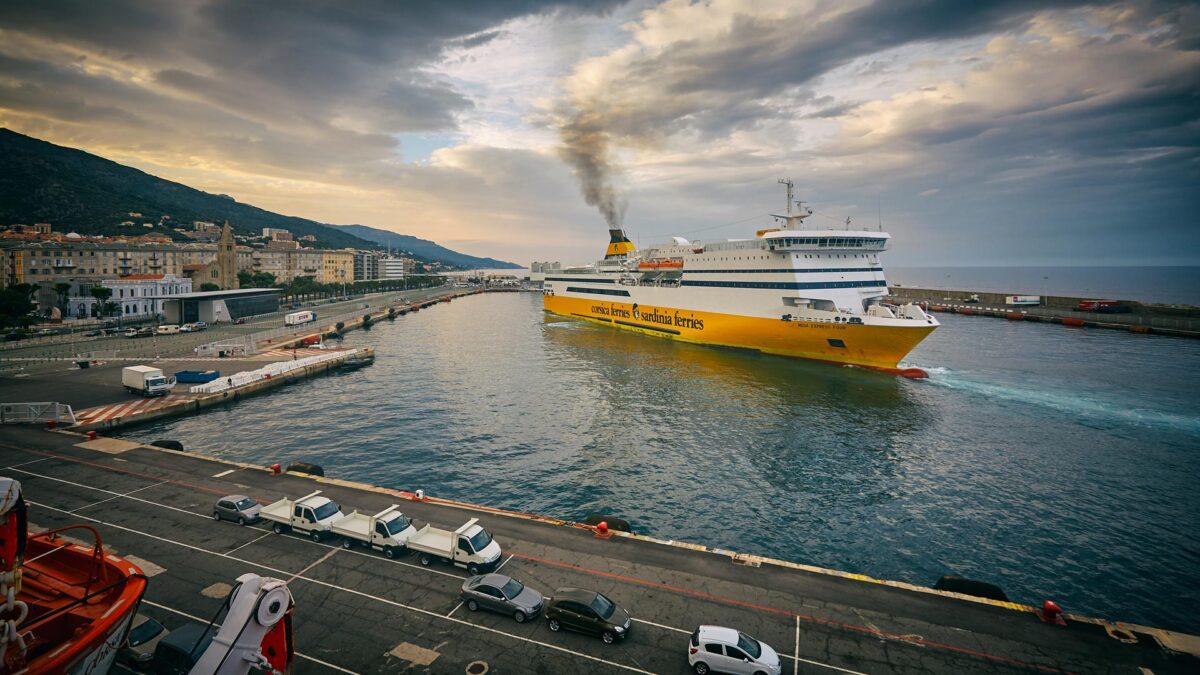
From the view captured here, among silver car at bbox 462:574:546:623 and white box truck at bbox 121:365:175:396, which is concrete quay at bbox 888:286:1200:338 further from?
white box truck at bbox 121:365:175:396

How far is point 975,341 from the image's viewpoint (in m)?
65.6

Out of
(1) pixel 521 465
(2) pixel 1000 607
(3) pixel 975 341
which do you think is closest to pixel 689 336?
(3) pixel 975 341

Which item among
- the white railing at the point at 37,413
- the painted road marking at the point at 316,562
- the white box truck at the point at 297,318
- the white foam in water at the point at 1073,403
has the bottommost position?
the white railing at the point at 37,413

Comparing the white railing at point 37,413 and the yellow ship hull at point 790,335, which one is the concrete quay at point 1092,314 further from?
the white railing at point 37,413

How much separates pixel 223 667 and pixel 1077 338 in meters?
90.5

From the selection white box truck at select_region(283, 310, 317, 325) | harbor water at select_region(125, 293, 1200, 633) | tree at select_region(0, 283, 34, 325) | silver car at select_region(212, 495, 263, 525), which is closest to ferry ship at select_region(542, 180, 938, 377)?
harbor water at select_region(125, 293, 1200, 633)

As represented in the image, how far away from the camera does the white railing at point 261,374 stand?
37559 millimetres

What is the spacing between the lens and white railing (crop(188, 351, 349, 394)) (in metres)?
37.6

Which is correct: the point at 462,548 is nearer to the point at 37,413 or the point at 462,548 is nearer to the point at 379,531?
the point at 379,531

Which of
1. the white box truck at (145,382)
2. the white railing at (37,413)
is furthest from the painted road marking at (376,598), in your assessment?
the white box truck at (145,382)

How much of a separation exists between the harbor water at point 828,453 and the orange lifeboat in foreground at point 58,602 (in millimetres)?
14264

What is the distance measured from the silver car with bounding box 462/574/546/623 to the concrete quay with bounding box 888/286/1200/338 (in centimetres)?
9182

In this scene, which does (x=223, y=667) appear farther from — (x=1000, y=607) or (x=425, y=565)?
(x=1000, y=607)

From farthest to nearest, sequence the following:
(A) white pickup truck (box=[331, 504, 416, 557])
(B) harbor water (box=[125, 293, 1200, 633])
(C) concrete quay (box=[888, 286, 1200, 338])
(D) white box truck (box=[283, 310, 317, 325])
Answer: (D) white box truck (box=[283, 310, 317, 325]) < (C) concrete quay (box=[888, 286, 1200, 338]) < (B) harbor water (box=[125, 293, 1200, 633]) < (A) white pickup truck (box=[331, 504, 416, 557])
